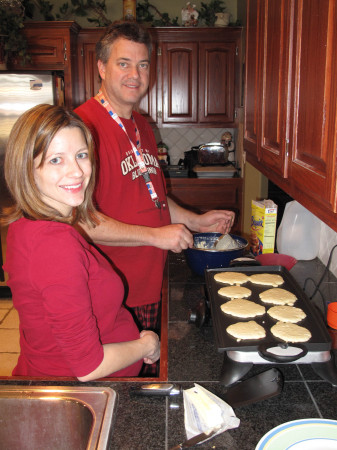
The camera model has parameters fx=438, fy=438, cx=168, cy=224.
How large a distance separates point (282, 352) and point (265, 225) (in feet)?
3.27

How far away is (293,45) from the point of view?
1196mm

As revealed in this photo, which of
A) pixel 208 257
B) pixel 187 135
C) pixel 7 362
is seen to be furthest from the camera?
pixel 187 135

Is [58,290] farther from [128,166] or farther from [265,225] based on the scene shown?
[265,225]

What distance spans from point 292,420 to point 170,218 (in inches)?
51.0

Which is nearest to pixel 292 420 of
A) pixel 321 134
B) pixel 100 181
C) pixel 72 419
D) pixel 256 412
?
pixel 256 412

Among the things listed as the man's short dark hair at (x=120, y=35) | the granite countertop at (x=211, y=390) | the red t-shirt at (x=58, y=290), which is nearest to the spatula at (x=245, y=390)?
the granite countertop at (x=211, y=390)

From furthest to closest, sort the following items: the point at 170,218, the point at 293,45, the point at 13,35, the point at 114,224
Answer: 1. the point at 13,35
2. the point at 170,218
3. the point at 114,224
4. the point at 293,45

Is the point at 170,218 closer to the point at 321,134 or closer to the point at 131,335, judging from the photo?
the point at 131,335

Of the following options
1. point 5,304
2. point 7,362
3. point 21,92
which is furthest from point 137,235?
point 5,304

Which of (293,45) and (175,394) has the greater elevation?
(293,45)

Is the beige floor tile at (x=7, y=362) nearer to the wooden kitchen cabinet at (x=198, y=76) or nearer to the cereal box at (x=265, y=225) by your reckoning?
the cereal box at (x=265, y=225)

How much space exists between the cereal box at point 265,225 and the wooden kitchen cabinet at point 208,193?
1823mm

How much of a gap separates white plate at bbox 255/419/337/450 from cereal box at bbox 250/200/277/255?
44.2 inches

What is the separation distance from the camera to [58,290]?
920mm
